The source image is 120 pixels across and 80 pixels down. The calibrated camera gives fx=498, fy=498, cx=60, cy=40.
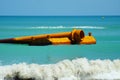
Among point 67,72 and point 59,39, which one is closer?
point 67,72

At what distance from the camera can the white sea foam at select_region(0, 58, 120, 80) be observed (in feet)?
40.8

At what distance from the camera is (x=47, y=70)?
42.0ft

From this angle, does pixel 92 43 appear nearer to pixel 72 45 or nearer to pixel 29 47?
pixel 72 45

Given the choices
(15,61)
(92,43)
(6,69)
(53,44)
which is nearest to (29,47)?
(53,44)

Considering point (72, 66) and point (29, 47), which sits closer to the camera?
point (72, 66)

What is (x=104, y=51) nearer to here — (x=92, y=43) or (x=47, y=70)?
(x=92, y=43)

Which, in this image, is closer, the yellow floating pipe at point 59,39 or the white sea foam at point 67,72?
the white sea foam at point 67,72

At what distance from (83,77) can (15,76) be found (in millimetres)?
1711

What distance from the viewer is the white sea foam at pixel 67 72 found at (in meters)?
12.4

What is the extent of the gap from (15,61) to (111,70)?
4148 millimetres

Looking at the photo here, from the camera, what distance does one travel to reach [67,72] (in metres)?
12.8

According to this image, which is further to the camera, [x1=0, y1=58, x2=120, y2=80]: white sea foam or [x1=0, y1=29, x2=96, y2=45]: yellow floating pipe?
[x1=0, y1=29, x2=96, y2=45]: yellow floating pipe

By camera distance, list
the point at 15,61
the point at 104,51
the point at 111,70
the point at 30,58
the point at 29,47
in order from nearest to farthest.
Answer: the point at 111,70, the point at 15,61, the point at 30,58, the point at 104,51, the point at 29,47

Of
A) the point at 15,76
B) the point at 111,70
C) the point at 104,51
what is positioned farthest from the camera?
the point at 104,51
